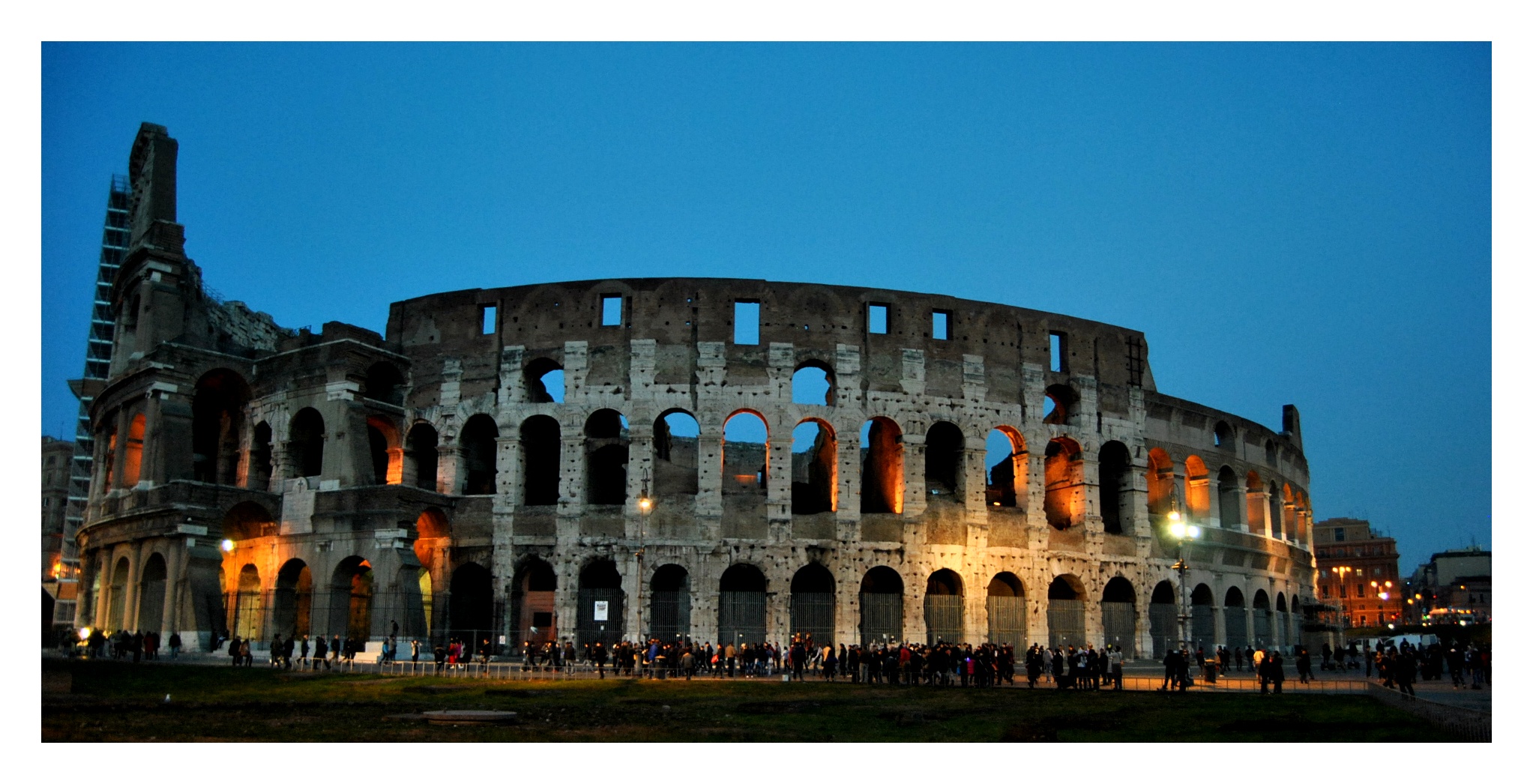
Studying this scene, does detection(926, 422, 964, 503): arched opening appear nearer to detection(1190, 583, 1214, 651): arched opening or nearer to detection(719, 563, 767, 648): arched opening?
detection(719, 563, 767, 648): arched opening

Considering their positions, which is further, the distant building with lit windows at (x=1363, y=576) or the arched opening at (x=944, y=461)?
the distant building with lit windows at (x=1363, y=576)

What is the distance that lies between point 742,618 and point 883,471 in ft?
22.6

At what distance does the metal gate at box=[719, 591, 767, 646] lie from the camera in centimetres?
3419

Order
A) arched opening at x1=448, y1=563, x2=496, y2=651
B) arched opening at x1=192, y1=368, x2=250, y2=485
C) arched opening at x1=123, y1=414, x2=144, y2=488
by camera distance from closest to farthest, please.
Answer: arched opening at x1=448, y1=563, x2=496, y2=651 < arched opening at x1=123, y1=414, x2=144, y2=488 < arched opening at x1=192, y1=368, x2=250, y2=485

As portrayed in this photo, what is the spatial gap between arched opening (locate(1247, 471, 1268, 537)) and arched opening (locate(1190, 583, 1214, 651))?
4.24m

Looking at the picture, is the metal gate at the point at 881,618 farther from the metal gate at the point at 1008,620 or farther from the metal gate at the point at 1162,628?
the metal gate at the point at 1162,628

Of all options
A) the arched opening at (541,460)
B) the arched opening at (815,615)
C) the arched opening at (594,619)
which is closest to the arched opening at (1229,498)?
the arched opening at (815,615)

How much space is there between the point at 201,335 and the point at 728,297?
17844 millimetres

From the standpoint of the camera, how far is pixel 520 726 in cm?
1631

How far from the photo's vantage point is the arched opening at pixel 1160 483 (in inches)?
1599

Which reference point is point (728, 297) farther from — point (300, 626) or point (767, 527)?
point (300, 626)

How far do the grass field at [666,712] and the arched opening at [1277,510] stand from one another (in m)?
24.8

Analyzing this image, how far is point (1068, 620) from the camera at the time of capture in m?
37.4

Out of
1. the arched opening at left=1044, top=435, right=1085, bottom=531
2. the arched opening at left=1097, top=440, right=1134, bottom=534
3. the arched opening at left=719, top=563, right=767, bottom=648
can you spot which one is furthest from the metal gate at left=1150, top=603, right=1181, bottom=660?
the arched opening at left=719, top=563, right=767, bottom=648
